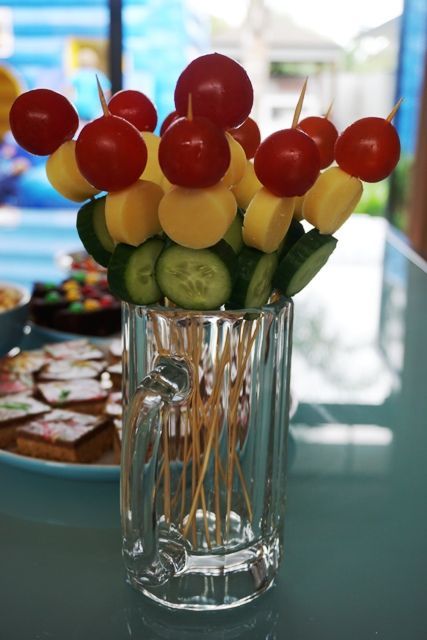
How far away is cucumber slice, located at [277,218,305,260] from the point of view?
20.4 inches

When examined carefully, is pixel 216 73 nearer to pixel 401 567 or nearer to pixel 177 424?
pixel 177 424

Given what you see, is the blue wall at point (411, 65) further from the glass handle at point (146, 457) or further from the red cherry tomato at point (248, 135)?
the glass handle at point (146, 457)

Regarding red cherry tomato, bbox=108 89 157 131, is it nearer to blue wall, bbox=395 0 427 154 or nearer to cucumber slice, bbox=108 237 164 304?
cucumber slice, bbox=108 237 164 304

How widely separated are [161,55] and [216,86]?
5.47m

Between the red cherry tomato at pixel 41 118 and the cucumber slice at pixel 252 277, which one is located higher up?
the red cherry tomato at pixel 41 118

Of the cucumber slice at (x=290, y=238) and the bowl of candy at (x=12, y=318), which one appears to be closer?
the cucumber slice at (x=290, y=238)

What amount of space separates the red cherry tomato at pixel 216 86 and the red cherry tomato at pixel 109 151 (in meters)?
0.04

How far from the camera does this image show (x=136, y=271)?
0.49 m

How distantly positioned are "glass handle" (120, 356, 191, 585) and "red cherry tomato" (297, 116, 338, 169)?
0.19m

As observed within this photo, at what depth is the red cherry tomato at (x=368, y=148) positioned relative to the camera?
1.56 feet

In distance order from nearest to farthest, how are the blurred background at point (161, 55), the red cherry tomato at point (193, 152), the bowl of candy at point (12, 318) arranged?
the red cherry tomato at point (193, 152)
the bowl of candy at point (12, 318)
the blurred background at point (161, 55)

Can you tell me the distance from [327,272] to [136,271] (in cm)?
118

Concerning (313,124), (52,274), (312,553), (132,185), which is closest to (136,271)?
(132,185)

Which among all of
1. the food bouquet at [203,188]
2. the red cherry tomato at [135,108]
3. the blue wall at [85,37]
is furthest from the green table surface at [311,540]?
the blue wall at [85,37]
